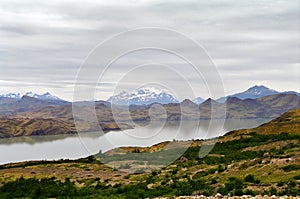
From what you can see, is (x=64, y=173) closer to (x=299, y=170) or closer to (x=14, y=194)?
(x=14, y=194)

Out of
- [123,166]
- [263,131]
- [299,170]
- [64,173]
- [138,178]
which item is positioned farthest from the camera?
[263,131]

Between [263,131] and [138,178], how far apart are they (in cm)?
3617

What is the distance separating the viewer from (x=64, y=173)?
41.6m

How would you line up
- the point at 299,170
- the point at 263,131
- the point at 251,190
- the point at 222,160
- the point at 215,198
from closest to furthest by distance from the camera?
the point at 215,198 < the point at 251,190 < the point at 299,170 < the point at 222,160 < the point at 263,131

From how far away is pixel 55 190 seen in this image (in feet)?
94.9

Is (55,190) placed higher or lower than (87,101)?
lower

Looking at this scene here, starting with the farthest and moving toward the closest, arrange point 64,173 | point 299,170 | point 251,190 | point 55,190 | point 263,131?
point 263,131, point 64,173, point 55,190, point 299,170, point 251,190

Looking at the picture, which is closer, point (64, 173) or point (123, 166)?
point (64, 173)

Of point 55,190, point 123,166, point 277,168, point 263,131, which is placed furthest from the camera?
point 263,131

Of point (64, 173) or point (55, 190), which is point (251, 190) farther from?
point (64, 173)

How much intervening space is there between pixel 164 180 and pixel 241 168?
657 cm

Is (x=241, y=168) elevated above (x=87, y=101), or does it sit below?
below

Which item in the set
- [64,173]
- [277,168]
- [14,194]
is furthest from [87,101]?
[64,173]

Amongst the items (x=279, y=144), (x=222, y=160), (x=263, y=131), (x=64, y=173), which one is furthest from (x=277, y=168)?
(x=263, y=131)
